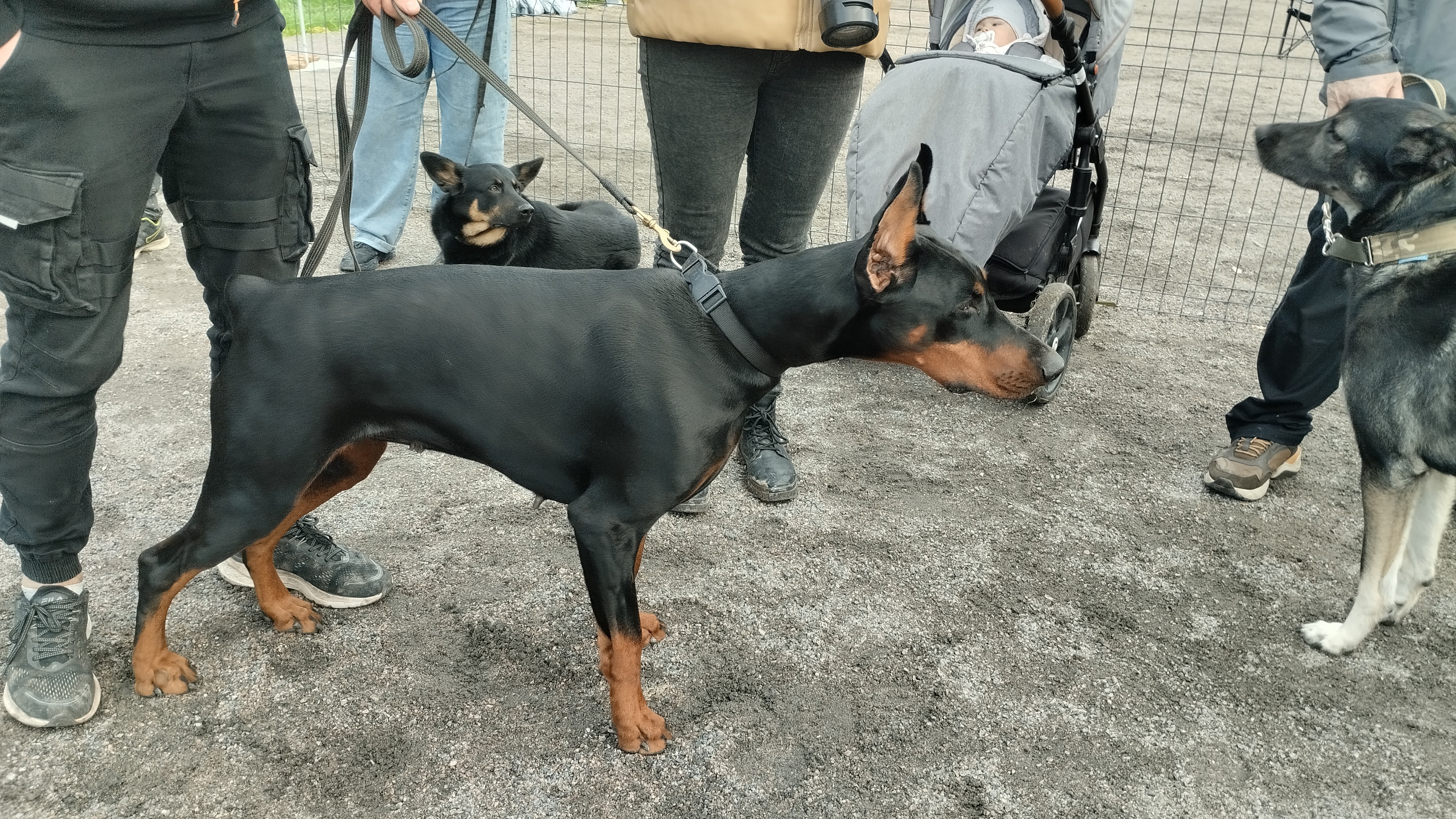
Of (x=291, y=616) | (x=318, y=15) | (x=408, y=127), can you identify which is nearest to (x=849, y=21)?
(x=291, y=616)

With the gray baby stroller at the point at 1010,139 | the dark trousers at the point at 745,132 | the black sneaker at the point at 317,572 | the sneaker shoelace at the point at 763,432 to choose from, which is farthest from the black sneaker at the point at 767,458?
the black sneaker at the point at 317,572

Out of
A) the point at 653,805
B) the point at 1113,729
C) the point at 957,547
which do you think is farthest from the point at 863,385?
the point at 653,805

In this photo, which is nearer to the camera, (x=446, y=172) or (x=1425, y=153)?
(x=1425, y=153)

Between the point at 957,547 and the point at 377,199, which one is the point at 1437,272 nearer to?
the point at 957,547

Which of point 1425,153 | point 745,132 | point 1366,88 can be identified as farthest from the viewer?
point 745,132

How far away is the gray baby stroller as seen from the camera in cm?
378

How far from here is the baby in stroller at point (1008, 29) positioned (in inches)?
162

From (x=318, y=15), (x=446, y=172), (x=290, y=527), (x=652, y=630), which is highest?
(x=446, y=172)

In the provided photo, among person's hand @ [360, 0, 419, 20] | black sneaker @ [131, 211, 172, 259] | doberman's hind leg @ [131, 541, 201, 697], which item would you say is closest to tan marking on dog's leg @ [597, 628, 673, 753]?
doberman's hind leg @ [131, 541, 201, 697]

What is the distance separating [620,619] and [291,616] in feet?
3.52

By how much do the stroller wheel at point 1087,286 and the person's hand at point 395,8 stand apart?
3.16 metres

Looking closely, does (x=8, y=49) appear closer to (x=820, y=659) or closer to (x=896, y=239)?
(x=896, y=239)

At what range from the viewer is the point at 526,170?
16.6ft

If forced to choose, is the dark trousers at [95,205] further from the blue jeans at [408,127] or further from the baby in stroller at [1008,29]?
the baby in stroller at [1008,29]
